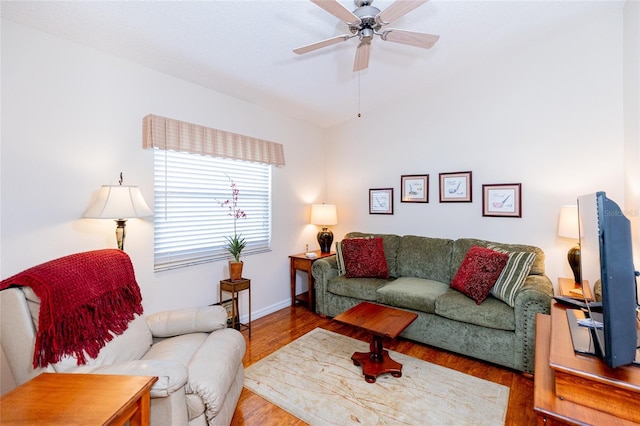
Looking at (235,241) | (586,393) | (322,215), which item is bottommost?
(586,393)

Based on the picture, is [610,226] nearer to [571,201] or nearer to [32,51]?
[571,201]

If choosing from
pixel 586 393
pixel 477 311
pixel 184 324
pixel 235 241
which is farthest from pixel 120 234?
pixel 477 311

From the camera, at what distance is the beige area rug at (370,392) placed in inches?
73.1

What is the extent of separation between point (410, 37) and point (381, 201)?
230cm

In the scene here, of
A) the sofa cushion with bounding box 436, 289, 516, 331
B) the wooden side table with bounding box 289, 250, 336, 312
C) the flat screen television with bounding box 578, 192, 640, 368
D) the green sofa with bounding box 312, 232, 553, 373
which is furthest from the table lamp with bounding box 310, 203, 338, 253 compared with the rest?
the flat screen television with bounding box 578, 192, 640, 368

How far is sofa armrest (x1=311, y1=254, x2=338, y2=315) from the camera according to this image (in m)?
3.46

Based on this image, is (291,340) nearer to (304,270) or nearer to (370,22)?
(304,270)

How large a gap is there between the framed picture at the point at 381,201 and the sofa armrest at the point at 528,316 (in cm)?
191

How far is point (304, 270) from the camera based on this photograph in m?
3.76

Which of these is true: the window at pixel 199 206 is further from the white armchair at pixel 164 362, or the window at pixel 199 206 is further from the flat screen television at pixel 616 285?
the flat screen television at pixel 616 285

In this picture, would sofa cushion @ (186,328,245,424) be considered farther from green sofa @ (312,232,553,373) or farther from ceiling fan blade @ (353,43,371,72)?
ceiling fan blade @ (353,43,371,72)

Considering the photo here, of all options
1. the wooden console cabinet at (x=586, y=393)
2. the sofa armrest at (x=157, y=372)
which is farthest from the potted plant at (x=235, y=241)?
the wooden console cabinet at (x=586, y=393)

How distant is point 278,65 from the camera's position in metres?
2.77

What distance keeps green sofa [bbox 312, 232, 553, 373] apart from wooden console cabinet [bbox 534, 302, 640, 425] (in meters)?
1.41
